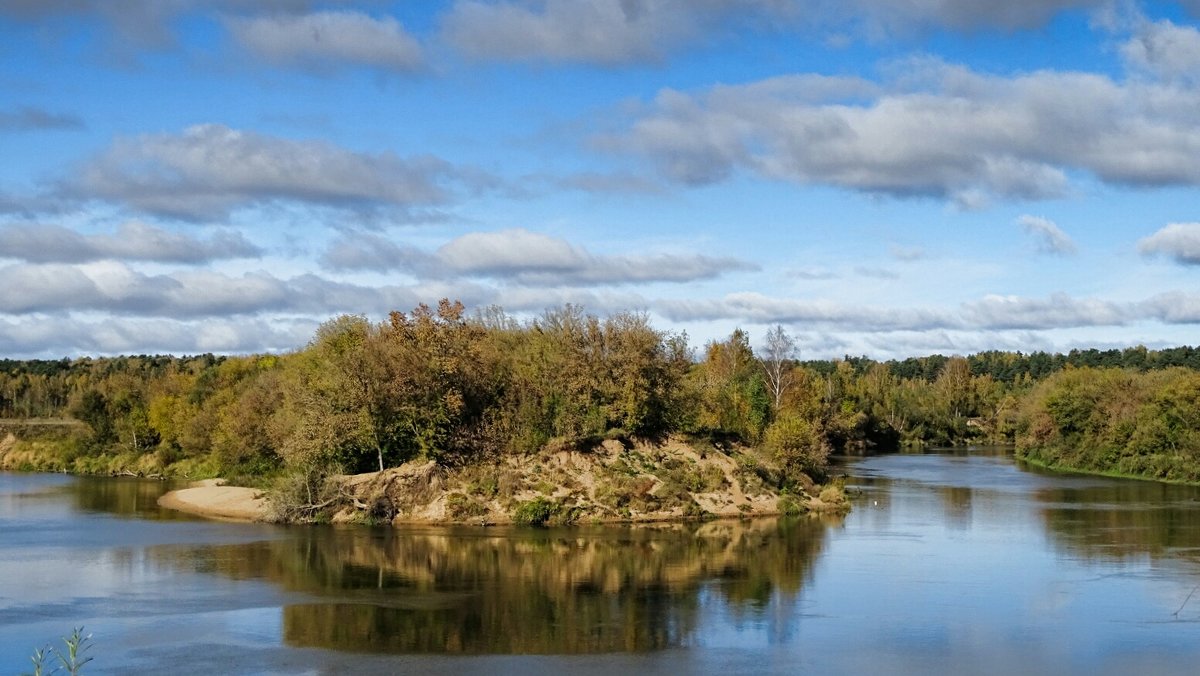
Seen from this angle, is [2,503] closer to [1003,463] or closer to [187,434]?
A: [187,434]

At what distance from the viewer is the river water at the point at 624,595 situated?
27.2m

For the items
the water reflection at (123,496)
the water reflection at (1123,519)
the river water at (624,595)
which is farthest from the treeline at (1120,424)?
the water reflection at (123,496)

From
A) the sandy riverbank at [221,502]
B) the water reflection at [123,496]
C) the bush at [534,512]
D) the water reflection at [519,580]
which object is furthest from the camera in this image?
the water reflection at [123,496]

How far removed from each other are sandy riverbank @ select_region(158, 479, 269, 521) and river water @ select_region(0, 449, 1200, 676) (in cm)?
244

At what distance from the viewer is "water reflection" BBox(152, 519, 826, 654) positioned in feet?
97.4

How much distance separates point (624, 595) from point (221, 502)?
36.0 m

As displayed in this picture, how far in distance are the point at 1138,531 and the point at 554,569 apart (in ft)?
92.1

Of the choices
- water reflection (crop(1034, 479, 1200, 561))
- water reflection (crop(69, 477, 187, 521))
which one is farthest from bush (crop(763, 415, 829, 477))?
water reflection (crop(69, 477, 187, 521))

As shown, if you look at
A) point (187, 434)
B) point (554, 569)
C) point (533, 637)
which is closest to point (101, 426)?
point (187, 434)

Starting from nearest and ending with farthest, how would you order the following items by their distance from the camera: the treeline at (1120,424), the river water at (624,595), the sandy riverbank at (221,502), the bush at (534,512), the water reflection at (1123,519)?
1. the river water at (624,595)
2. the water reflection at (1123,519)
3. the bush at (534,512)
4. the sandy riverbank at (221,502)
5. the treeline at (1120,424)

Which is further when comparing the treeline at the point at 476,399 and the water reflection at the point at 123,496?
the water reflection at the point at 123,496

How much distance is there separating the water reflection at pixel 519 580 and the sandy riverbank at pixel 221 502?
8.50 m

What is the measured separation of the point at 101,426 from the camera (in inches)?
4055

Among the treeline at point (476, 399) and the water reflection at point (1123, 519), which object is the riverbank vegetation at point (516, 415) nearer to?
the treeline at point (476, 399)
